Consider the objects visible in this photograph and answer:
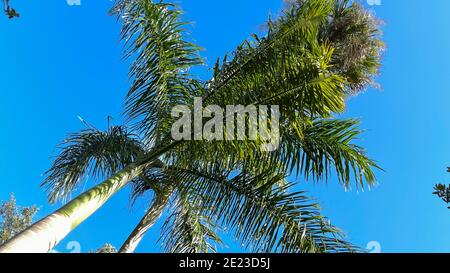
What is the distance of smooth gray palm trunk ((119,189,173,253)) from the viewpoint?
24.2 feet

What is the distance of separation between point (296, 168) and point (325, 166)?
0.41 m

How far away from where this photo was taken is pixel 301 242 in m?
5.69

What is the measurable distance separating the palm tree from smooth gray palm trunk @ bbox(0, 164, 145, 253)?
28 mm

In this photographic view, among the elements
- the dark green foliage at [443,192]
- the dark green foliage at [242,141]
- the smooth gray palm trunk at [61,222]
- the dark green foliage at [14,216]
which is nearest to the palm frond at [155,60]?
the dark green foliage at [242,141]

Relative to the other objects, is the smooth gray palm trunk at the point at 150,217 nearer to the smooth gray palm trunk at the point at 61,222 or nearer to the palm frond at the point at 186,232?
the palm frond at the point at 186,232

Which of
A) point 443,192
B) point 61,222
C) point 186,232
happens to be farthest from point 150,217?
point 443,192

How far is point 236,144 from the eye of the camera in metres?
6.25

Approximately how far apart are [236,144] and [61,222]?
265 cm

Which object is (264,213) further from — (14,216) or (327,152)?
(14,216)

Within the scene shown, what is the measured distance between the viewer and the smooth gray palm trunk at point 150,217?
7.38 meters

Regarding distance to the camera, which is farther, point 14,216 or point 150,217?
point 14,216

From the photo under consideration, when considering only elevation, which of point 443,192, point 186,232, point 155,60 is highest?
point 155,60

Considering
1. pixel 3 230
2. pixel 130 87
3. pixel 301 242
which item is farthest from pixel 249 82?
pixel 3 230
